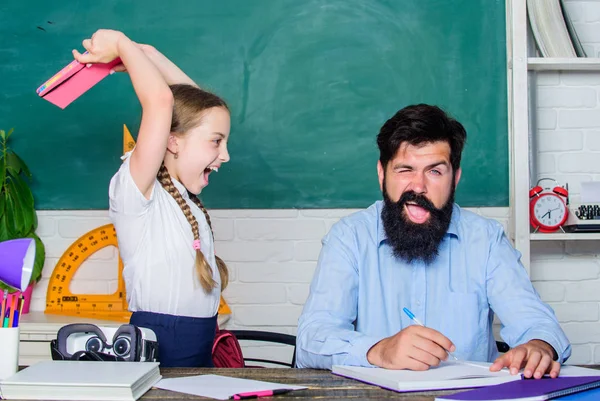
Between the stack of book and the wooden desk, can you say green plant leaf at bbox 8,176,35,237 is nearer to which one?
the wooden desk

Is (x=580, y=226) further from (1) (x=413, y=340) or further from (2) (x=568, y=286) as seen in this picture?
(1) (x=413, y=340)

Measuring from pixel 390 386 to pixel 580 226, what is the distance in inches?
64.5

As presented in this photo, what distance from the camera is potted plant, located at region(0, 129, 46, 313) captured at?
105 inches

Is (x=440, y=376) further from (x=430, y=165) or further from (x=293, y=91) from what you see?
(x=293, y=91)

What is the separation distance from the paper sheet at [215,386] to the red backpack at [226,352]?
0.50 meters

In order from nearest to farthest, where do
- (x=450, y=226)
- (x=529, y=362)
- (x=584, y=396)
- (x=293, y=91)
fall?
(x=584, y=396) < (x=529, y=362) < (x=450, y=226) < (x=293, y=91)

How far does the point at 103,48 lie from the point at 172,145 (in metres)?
0.30

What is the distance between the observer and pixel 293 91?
2.80 metres

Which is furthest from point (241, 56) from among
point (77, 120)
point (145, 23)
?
point (77, 120)

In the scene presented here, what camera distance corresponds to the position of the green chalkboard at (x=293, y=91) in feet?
9.12

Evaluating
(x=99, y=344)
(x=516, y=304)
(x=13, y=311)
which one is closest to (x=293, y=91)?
(x=516, y=304)

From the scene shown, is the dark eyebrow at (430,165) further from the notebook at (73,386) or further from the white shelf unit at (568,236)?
the notebook at (73,386)

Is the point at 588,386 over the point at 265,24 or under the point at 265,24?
under

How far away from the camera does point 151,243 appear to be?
175cm
